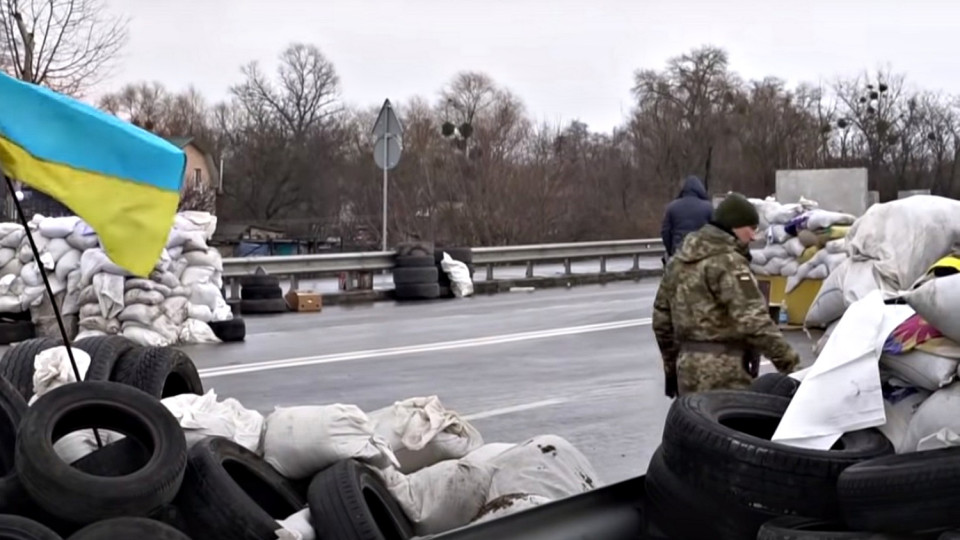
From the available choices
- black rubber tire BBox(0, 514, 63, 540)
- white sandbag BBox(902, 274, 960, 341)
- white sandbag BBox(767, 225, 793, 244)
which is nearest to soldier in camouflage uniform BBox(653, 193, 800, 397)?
white sandbag BBox(902, 274, 960, 341)

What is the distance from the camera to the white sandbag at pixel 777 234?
14680 millimetres

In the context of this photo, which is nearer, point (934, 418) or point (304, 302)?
point (934, 418)

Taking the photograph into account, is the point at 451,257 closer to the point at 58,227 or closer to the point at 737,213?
the point at 58,227

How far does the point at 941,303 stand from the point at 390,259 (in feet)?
51.3

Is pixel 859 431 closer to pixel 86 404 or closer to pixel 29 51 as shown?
pixel 86 404

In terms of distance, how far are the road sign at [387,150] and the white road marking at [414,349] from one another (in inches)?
265

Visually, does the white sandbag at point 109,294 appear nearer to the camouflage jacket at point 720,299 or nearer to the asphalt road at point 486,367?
the asphalt road at point 486,367

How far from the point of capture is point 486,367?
11422mm

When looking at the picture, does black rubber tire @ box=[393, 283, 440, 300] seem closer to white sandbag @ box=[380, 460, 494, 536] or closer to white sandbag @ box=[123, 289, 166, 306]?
white sandbag @ box=[123, 289, 166, 306]

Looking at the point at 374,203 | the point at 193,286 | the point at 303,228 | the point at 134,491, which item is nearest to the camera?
the point at 134,491

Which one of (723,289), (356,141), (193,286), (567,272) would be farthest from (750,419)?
(356,141)

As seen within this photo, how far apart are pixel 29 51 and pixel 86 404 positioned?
2003 cm

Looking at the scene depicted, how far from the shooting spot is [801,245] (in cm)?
1438

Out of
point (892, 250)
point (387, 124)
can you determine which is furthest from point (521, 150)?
point (892, 250)
